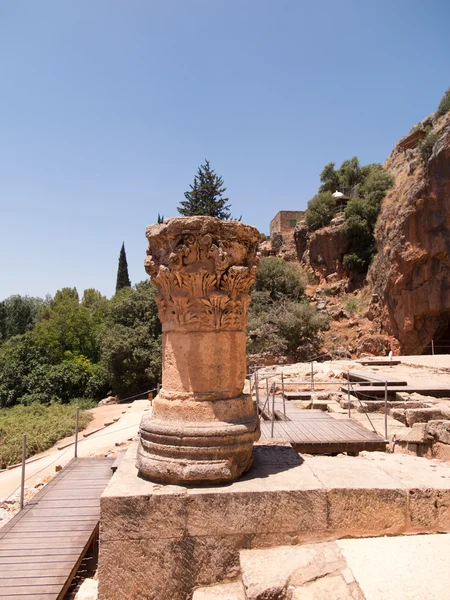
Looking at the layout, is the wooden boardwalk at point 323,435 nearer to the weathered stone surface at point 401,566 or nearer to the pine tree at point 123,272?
the weathered stone surface at point 401,566

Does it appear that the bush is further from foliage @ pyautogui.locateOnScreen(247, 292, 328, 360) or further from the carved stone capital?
the carved stone capital

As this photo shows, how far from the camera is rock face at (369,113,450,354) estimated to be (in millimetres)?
18469

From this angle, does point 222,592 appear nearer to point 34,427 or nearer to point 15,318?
point 34,427

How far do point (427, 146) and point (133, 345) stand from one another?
15.8 meters

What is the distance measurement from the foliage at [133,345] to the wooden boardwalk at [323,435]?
43.8 feet

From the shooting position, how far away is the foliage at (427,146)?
62.6 feet

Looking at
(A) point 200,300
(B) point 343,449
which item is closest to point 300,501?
(A) point 200,300

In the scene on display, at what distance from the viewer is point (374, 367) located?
49.3 ft

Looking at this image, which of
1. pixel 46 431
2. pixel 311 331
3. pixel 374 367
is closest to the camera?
pixel 46 431

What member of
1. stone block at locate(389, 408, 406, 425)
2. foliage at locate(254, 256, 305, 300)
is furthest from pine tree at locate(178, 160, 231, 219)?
stone block at locate(389, 408, 406, 425)

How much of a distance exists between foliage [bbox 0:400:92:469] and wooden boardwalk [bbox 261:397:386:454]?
25.3ft

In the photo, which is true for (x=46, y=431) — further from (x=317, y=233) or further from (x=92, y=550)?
(x=317, y=233)

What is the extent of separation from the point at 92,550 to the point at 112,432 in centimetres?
567

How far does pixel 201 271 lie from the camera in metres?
3.63
